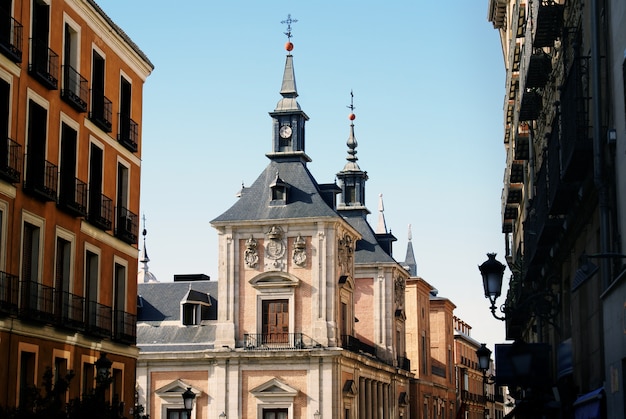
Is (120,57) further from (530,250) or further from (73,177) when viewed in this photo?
(530,250)

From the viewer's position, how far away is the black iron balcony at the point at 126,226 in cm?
3359

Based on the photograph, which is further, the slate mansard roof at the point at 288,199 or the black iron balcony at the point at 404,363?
the black iron balcony at the point at 404,363

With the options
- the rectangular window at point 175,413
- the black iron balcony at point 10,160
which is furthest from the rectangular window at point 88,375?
the rectangular window at point 175,413

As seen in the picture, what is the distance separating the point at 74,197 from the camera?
97.5 ft

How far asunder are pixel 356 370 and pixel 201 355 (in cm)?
914

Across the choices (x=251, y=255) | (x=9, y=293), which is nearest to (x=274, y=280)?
(x=251, y=255)

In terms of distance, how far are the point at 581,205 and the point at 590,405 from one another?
366cm

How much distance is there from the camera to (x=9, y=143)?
26.1 m

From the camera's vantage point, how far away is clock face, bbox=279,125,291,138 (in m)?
68.2

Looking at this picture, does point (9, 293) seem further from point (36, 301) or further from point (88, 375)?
point (88, 375)

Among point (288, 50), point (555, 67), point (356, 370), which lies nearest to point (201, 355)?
point (356, 370)

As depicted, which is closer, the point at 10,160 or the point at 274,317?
the point at 10,160

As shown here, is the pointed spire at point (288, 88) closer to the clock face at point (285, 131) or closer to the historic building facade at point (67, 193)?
the clock face at point (285, 131)

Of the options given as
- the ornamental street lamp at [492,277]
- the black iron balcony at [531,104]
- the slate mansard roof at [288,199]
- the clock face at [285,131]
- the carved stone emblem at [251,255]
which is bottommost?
the ornamental street lamp at [492,277]
